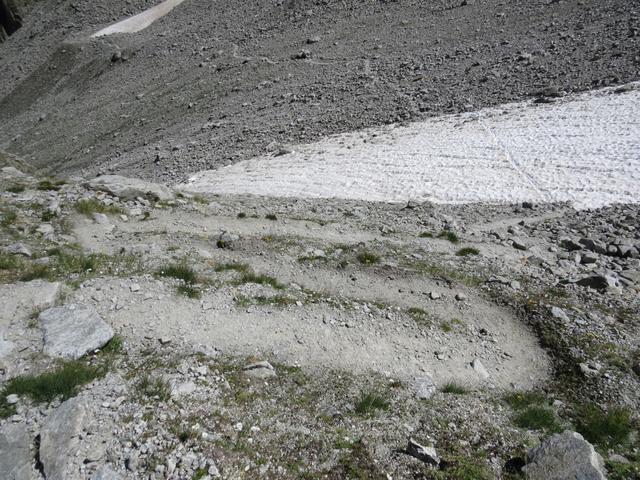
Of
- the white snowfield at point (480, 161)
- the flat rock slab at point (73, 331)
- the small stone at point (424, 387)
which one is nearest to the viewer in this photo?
the flat rock slab at point (73, 331)

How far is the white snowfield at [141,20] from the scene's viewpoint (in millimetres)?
51219

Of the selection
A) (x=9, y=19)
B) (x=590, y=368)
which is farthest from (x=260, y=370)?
(x=9, y=19)

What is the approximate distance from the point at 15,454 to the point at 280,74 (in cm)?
3406

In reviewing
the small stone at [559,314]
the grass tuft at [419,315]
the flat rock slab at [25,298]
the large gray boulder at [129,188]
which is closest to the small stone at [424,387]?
the grass tuft at [419,315]

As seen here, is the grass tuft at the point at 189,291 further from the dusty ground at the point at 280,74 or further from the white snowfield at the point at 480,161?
the dusty ground at the point at 280,74

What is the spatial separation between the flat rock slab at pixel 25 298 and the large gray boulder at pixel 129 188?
677cm

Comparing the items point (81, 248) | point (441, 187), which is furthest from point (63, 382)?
point (441, 187)

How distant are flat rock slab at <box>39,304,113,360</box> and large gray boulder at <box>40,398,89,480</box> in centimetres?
151

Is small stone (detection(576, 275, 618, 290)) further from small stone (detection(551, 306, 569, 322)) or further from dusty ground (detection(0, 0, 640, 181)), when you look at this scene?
dusty ground (detection(0, 0, 640, 181))

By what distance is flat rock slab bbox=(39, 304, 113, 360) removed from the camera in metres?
8.26

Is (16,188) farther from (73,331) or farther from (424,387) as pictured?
(424,387)

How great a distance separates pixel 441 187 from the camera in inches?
798

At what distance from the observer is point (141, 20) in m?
52.6

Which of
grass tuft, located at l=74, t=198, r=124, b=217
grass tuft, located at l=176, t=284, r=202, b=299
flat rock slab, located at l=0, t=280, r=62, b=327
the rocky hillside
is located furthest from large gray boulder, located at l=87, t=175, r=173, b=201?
grass tuft, located at l=176, t=284, r=202, b=299
